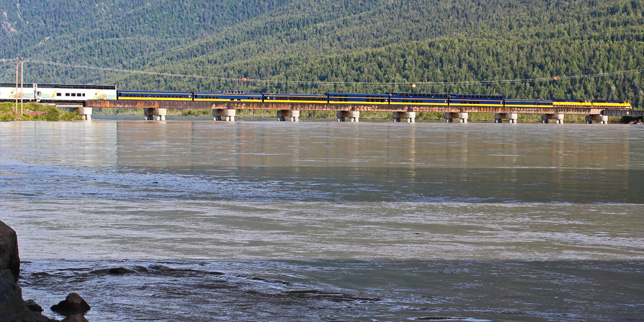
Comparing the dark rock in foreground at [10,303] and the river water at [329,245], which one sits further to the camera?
the river water at [329,245]

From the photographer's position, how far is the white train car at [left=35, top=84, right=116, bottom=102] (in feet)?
495

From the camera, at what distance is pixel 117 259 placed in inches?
467

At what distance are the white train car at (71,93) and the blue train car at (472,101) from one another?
76.8 metres

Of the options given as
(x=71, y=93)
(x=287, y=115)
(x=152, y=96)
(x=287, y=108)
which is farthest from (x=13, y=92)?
→ (x=287, y=115)

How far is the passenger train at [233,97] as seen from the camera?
151 m

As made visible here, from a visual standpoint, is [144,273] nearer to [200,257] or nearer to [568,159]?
[200,257]

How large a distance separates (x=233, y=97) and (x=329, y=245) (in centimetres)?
Answer: 16368

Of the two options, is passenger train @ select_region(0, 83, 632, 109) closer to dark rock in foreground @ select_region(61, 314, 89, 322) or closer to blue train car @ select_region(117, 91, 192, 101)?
blue train car @ select_region(117, 91, 192, 101)

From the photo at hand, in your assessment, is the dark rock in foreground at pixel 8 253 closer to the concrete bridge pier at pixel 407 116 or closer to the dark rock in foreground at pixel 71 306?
the dark rock in foreground at pixel 71 306

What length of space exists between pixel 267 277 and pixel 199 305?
5.20ft

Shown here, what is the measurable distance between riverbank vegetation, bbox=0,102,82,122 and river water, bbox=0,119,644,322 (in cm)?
8915

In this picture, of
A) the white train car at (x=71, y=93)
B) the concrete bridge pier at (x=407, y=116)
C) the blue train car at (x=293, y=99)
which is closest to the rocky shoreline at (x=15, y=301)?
the white train car at (x=71, y=93)

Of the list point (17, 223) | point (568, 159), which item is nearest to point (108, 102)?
point (568, 159)

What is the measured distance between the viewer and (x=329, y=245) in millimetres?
13250
